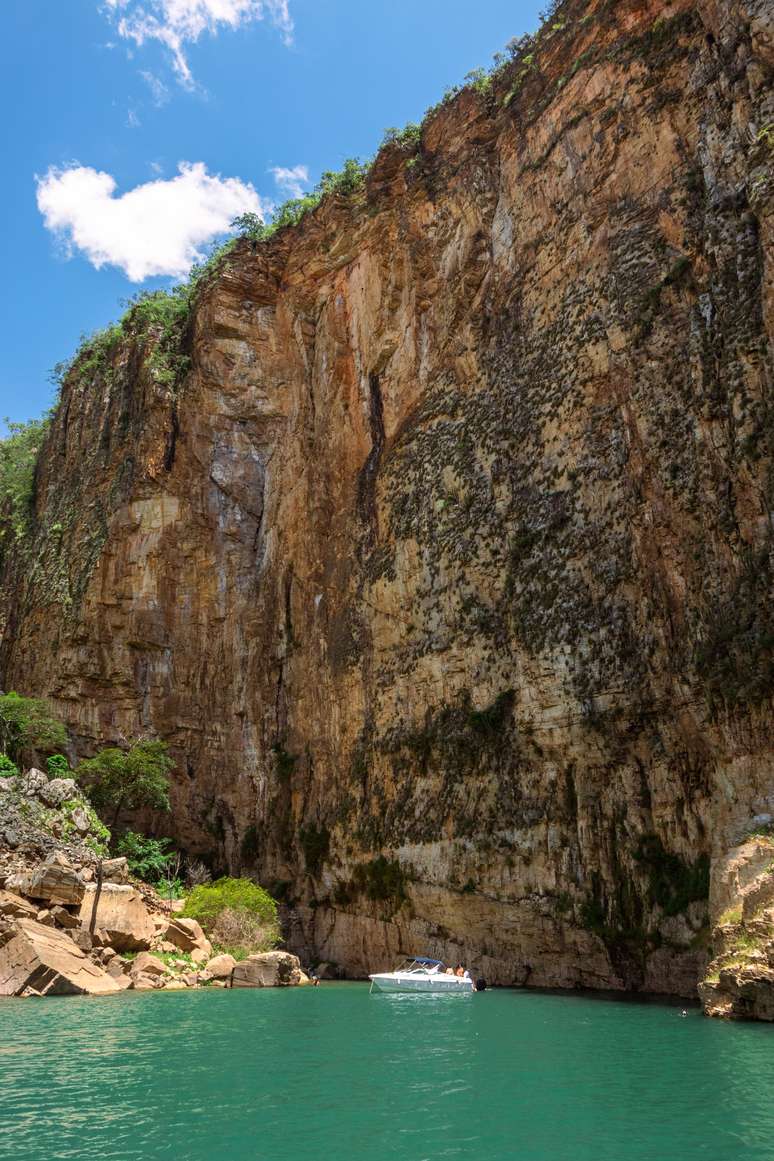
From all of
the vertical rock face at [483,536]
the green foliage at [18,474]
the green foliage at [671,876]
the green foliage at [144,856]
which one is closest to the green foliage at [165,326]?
the vertical rock face at [483,536]

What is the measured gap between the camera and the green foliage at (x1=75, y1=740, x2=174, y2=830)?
45812mm

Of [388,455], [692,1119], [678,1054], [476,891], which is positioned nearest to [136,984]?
[476,891]

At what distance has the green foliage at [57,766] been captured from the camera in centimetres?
4631

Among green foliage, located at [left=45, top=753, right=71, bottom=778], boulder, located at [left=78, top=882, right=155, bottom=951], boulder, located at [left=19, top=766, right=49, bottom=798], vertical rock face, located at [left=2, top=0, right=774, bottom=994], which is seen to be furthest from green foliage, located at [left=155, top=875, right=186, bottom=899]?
boulder, located at [left=78, top=882, right=155, bottom=951]

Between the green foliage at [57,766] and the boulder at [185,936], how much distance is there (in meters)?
14.7

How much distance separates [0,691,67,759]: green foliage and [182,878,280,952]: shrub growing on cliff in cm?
1478

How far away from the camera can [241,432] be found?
53250 millimetres

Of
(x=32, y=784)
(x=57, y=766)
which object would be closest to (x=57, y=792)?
(x=32, y=784)

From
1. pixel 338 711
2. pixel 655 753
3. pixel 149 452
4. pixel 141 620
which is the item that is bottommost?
pixel 655 753

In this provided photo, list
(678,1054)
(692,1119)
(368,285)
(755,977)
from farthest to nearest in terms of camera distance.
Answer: (368,285), (755,977), (678,1054), (692,1119)

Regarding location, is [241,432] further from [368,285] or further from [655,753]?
[655,753]

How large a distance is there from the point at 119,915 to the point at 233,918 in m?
6.44

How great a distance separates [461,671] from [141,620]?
75.2 ft

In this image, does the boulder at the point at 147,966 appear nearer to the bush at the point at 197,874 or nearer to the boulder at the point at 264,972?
the boulder at the point at 264,972
